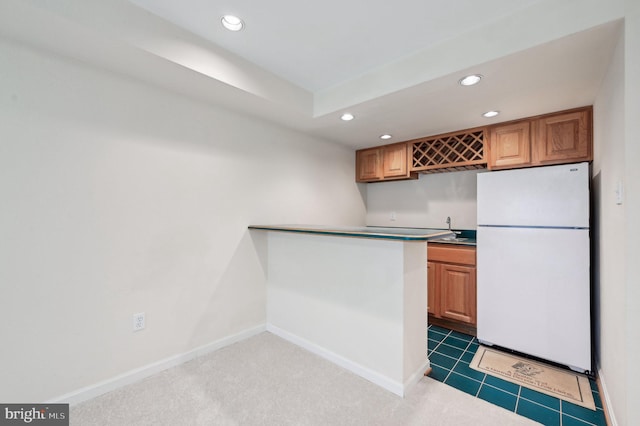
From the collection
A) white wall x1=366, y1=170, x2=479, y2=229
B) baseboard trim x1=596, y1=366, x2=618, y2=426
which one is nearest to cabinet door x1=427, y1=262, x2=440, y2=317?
white wall x1=366, y1=170, x2=479, y2=229

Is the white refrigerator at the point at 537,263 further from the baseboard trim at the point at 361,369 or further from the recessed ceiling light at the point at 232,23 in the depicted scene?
the recessed ceiling light at the point at 232,23

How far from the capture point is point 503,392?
186 cm

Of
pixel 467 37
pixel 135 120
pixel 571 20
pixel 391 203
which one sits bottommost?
pixel 391 203

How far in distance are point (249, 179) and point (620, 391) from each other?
2.81 meters

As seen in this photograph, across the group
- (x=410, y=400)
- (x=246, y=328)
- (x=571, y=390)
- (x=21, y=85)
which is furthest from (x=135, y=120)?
(x=571, y=390)

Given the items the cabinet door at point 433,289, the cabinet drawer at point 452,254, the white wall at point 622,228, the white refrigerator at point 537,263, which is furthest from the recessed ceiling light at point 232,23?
the cabinet door at point 433,289

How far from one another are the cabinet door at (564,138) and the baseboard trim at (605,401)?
5.39 feet

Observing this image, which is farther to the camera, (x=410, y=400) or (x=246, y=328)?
(x=246, y=328)

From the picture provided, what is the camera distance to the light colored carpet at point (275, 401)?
158cm

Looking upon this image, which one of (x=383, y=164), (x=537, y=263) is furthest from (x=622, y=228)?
(x=383, y=164)

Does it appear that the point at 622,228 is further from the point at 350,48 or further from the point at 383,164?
the point at 383,164

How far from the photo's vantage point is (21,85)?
1.55m

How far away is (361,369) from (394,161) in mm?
2468

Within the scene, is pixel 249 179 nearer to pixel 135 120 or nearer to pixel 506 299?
pixel 135 120
